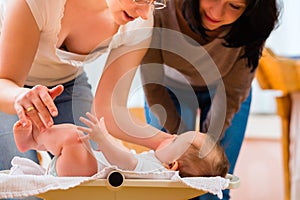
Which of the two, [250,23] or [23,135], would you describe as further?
[250,23]

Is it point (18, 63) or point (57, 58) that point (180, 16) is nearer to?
point (57, 58)

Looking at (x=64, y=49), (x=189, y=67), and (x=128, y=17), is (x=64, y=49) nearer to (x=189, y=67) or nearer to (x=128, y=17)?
(x=128, y=17)

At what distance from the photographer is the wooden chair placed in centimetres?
185

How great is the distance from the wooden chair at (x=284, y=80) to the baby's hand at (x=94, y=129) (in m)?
0.92

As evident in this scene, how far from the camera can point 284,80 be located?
6.10 ft

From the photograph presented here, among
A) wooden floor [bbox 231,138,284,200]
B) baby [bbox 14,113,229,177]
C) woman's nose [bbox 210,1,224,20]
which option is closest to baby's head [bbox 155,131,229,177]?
baby [bbox 14,113,229,177]

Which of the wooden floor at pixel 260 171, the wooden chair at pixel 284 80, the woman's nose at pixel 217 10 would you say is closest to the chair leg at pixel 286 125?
the wooden chair at pixel 284 80

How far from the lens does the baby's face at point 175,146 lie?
107 cm

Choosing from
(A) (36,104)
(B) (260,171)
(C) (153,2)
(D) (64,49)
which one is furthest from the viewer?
(B) (260,171)

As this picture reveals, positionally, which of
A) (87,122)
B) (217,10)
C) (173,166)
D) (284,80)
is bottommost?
(284,80)

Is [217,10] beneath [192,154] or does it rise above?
above

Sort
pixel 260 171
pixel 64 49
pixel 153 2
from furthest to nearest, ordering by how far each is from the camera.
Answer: pixel 260 171 < pixel 64 49 < pixel 153 2

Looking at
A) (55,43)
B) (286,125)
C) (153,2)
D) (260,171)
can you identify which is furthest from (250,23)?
(260,171)

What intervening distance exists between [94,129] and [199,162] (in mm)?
219
